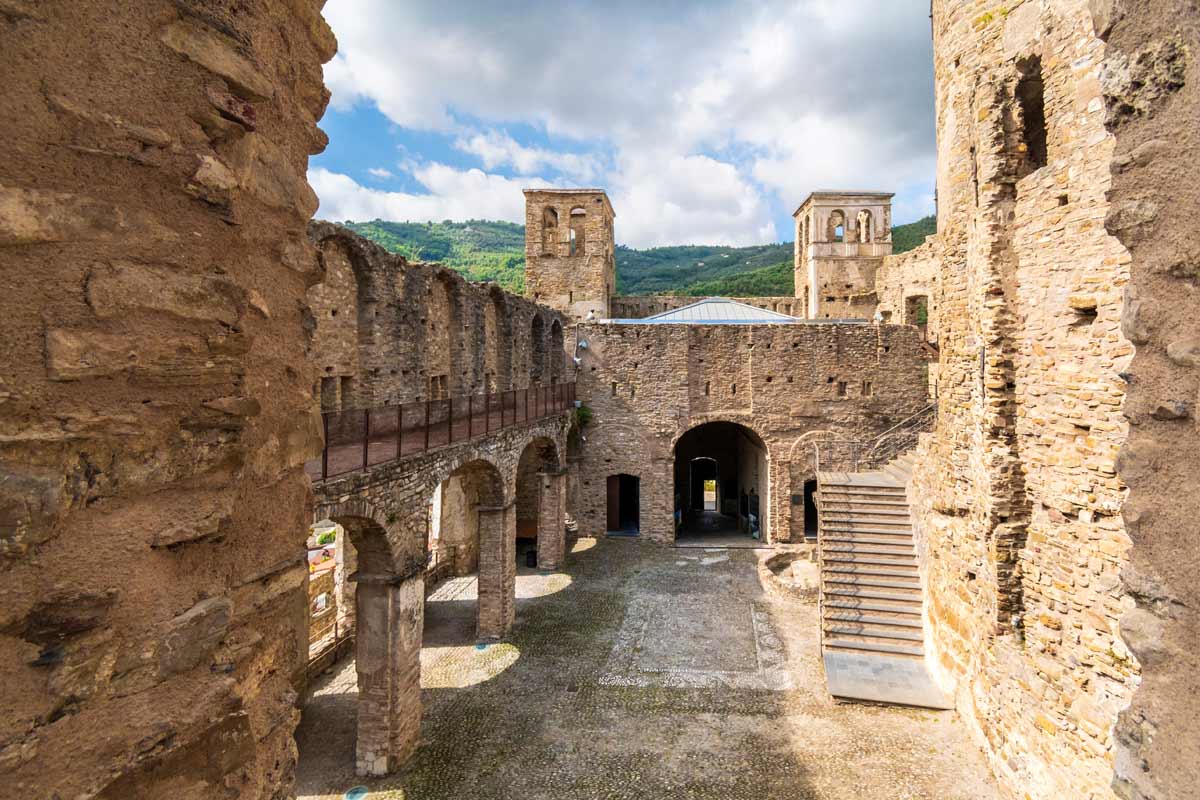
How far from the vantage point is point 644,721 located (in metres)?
9.54

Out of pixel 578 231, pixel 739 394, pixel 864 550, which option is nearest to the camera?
pixel 864 550

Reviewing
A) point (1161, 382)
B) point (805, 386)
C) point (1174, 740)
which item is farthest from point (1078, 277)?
point (805, 386)

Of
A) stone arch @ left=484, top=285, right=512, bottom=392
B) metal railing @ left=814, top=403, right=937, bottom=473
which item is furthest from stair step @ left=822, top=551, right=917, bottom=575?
stone arch @ left=484, top=285, right=512, bottom=392

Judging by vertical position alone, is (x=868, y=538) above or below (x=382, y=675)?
above

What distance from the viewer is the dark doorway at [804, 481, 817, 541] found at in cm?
1962

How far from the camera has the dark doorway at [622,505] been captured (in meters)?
20.6

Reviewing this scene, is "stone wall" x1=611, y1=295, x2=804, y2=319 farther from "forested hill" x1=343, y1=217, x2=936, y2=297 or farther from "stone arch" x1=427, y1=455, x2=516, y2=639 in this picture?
"stone arch" x1=427, y1=455, x2=516, y2=639

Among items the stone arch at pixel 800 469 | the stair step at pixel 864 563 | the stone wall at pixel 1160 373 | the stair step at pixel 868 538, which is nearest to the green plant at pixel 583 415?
the stone arch at pixel 800 469

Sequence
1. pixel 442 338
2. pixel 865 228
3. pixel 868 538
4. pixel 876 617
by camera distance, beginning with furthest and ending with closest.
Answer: pixel 865 228
pixel 442 338
pixel 868 538
pixel 876 617

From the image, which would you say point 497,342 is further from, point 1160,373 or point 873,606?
point 1160,373

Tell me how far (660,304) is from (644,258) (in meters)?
54.7

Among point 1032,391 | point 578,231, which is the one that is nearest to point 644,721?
point 1032,391

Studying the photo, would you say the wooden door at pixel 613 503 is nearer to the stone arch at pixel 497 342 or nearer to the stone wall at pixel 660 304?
the stone arch at pixel 497 342

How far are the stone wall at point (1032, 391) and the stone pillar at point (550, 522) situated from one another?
1019 centimetres
